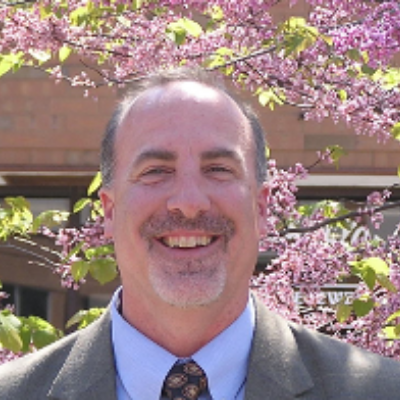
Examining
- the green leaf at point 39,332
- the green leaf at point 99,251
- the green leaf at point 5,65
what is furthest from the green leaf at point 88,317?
the green leaf at point 5,65

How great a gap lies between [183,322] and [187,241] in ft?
0.69

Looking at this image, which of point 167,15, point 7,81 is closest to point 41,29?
point 167,15

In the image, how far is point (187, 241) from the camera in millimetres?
2740

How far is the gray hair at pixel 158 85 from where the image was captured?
298cm

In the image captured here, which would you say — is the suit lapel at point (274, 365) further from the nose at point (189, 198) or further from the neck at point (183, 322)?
the nose at point (189, 198)

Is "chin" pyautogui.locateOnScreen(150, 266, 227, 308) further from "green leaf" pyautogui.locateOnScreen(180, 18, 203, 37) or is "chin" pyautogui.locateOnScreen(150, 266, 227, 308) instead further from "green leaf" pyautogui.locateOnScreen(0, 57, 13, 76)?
"green leaf" pyautogui.locateOnScreen(0, 57, 13, 76)

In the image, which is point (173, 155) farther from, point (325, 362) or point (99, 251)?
point (99, 251)

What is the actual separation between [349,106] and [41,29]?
5.49ft

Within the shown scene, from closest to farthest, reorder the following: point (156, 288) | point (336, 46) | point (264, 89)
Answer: point (156, 288)
point (336, 46)
point (264, 89)

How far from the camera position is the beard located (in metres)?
2.66

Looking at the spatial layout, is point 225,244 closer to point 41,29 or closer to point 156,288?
point 156,288

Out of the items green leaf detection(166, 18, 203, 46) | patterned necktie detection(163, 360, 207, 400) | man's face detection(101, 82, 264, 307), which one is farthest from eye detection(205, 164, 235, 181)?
green leaf detection(166, 18, 203, 46)

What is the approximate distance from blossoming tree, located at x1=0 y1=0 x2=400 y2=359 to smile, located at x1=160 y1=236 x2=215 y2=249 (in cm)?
165

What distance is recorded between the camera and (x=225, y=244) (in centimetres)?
273
